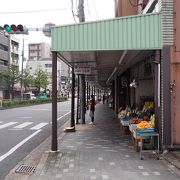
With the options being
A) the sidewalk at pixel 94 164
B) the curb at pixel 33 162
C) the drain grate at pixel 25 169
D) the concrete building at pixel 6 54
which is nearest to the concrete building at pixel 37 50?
the concrete building at pixel 6 54

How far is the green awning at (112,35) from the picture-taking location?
11.8 meters

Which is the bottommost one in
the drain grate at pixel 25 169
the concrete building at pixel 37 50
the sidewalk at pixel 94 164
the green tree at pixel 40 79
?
the drain grate at pixel 25 169

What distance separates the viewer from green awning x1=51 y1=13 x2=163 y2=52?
11.8 metres

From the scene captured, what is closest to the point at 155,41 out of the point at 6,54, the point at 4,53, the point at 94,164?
the point at 94,164

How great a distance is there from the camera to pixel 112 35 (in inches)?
465

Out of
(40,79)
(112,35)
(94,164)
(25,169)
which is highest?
(40,79)

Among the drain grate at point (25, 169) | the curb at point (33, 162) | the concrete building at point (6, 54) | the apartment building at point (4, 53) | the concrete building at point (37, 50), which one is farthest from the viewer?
the concrete building at point (37, 50)

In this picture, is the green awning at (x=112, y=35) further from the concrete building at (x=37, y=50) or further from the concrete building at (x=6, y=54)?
the concrete building at (x=37, y=50)

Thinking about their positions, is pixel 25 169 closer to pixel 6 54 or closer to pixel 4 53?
pixel 4 53

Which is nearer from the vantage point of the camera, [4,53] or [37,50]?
[4,53]

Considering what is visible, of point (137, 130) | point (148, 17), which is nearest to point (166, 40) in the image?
point (148, 17)

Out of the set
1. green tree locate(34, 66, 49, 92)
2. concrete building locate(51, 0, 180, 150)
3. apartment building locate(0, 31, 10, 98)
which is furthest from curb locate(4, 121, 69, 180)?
green tree locate(34, 66, 49, 92)

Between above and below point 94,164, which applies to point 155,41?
above

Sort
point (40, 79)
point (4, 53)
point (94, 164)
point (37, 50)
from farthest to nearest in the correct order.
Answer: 1. point (37, 50)
2. point (40, 79)
3. point (4, 53)
4. point (94, 164)
